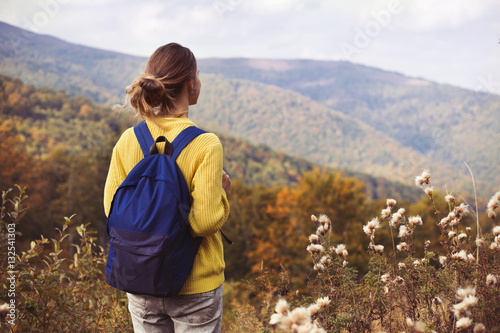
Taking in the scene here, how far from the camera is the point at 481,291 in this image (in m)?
1.75

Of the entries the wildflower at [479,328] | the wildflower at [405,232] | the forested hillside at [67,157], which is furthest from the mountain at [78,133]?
the wildflower at [479,328]

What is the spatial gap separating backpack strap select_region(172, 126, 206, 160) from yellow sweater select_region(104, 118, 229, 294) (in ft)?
0.05

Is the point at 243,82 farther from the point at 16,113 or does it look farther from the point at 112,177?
the point at 112,177

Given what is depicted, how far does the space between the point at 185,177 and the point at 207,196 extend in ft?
0.42

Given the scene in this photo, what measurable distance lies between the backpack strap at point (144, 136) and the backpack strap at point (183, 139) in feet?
0.34

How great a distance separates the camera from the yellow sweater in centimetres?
136

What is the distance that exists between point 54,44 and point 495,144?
492 ft

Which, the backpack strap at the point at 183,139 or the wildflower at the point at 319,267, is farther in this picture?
the wildflower at the point at 319,267

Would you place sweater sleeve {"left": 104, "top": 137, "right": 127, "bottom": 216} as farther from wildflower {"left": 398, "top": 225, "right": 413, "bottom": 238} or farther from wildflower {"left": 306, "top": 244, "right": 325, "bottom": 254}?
wildflower {"left": 398, "top": 225, "right": 413, "bottom": 238}

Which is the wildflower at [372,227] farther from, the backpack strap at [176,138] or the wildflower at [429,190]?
→ the backpack strap at [176,138]

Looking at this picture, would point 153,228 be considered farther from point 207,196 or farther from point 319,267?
point 319,267

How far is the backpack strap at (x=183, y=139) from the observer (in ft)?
4.63

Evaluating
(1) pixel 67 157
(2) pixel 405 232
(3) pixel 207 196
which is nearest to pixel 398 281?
(2) pixel 405 232

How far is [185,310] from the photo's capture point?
56.0 inches
